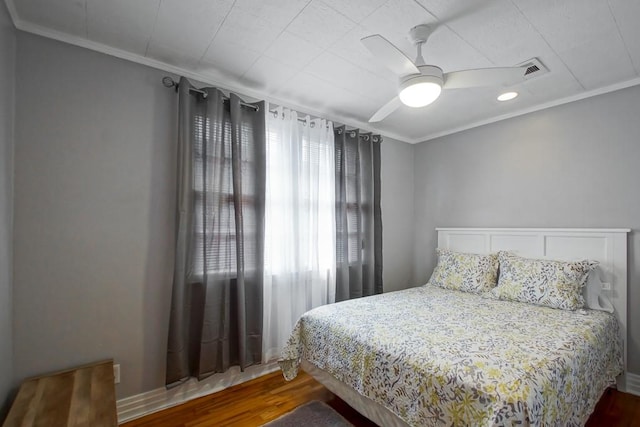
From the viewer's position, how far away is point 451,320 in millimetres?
1955

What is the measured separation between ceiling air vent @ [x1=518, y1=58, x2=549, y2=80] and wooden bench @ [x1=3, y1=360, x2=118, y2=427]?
3.31m

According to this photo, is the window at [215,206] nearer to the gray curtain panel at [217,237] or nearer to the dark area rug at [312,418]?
the gray curtain panel at [217,237]

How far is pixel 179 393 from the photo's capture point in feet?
6.87

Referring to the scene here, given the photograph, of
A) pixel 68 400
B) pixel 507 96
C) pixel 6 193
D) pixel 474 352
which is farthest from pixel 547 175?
pixel 6 193

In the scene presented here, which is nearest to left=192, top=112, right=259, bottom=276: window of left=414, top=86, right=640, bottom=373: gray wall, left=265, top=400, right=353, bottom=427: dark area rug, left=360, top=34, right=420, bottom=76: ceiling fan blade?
left=265, top=400, right=353, bottom=427: dark area rug

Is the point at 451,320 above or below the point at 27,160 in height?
below

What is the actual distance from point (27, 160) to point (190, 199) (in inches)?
35.6

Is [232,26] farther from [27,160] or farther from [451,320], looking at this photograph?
[451,320]

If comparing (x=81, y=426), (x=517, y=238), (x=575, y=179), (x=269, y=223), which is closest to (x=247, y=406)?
(x=81, y=426)

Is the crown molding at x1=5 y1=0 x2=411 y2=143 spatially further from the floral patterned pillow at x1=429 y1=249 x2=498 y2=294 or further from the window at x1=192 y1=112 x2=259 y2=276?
the floral patterned pillow at x1=429 y1=249 x2=498 y2=294

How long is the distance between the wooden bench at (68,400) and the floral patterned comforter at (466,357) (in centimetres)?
114

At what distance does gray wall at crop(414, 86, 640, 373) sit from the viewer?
2.30 meters

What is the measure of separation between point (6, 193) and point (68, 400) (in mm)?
1156

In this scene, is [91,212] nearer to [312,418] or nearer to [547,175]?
[312,418]
